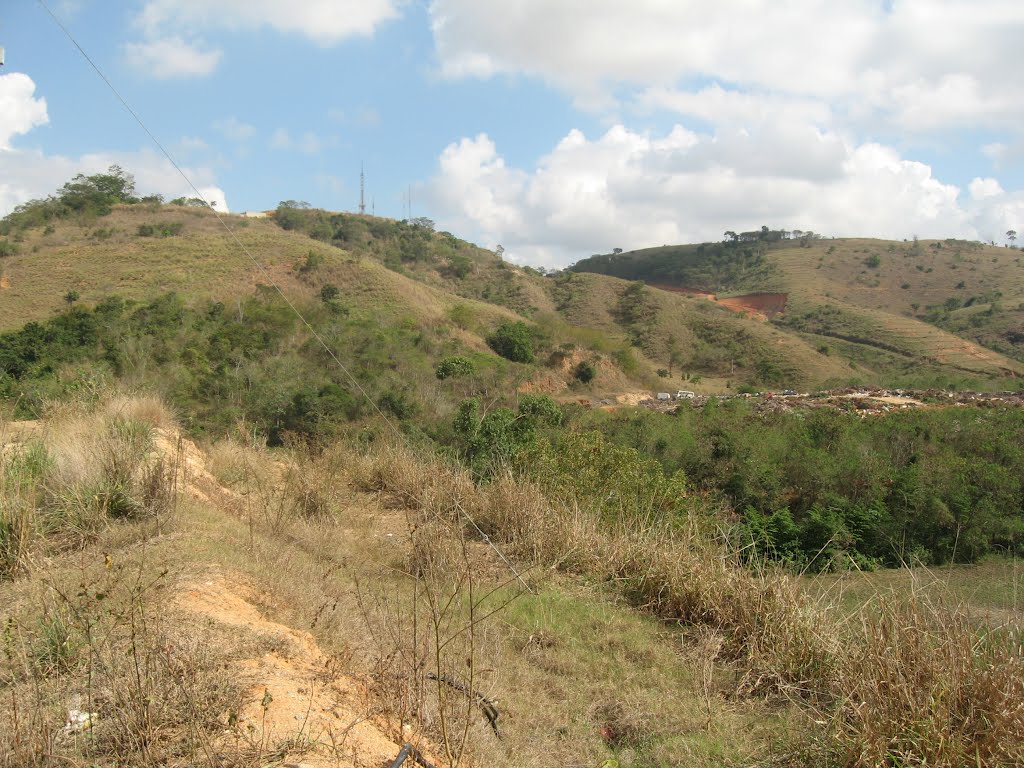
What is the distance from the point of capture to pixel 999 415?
61.0 ft

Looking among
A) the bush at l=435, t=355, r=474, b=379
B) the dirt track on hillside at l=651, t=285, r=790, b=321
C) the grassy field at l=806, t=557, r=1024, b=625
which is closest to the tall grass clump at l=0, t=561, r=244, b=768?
the grassy field at l=806, t=557, r=1024, b=625

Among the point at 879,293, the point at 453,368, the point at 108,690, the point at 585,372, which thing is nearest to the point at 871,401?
the point at 585,372

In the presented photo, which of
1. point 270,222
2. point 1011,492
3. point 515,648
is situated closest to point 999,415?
point 1011,492

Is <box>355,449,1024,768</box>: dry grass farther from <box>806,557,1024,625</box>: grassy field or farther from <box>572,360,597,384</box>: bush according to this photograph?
<box>572,360,597,384</box>: bush

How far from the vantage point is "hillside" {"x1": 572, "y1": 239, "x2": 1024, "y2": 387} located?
46.9m

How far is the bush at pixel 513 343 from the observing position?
3603 cm

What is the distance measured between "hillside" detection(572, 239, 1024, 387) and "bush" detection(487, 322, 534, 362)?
68.9 ft

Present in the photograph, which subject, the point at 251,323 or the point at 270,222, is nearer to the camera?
the point at 251,323

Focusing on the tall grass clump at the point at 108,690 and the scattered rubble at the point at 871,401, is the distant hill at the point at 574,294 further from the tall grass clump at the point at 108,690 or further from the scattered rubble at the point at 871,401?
the tall grass clump at the point at 108,690

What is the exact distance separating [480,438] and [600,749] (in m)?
7.00

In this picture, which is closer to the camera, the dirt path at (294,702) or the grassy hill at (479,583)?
the dirt path at (294,702)

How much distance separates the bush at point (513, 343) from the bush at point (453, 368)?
29.6 ft

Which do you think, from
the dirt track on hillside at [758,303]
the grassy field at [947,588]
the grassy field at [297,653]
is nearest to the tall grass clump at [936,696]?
the grassy field at [947,588]

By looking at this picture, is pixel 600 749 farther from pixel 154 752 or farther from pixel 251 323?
Result: pixel 251 323
